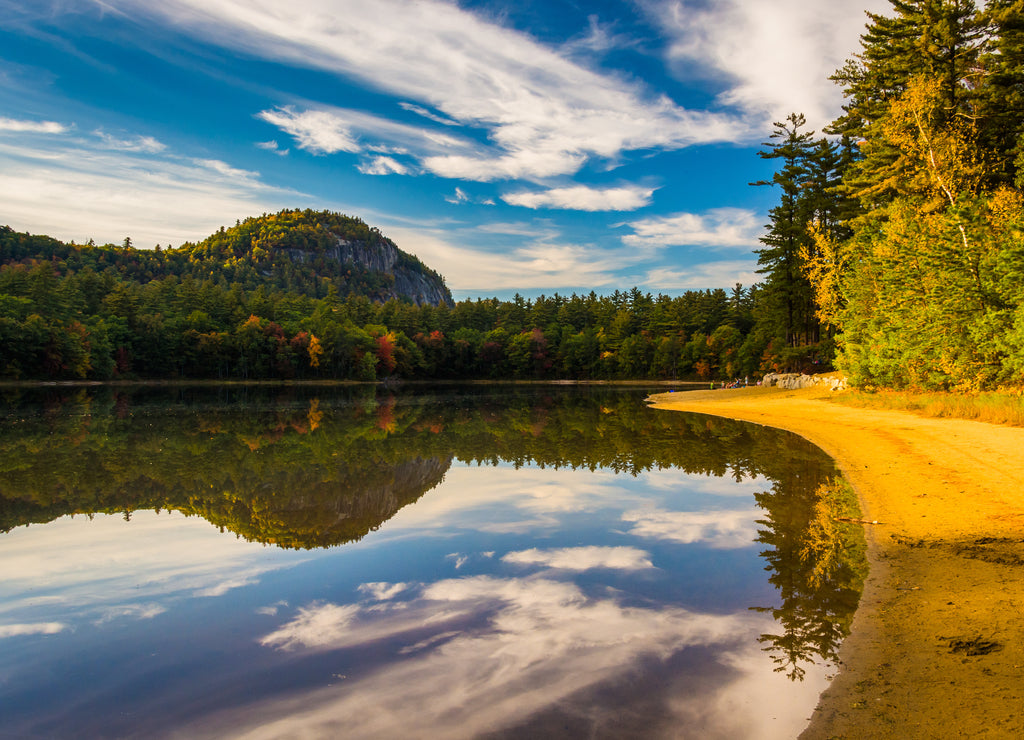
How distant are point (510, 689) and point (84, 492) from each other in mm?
12632

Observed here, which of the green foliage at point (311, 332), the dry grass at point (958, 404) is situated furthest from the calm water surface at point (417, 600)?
the green foliage at point (311, 332)

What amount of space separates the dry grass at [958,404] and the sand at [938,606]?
15.3ft

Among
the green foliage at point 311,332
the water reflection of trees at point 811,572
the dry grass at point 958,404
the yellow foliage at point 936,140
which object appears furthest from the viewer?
the green foliage at point 311,332

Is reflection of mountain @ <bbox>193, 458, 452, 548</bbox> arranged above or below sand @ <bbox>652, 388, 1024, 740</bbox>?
below

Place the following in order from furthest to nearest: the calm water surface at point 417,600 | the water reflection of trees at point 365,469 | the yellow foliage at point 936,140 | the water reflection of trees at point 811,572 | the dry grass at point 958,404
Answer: the yellow foliage at point 936,140, the dry grass at point 958,404, the water reflection of trees at point 365,469, the water reflection of trees at point 811,572, the calm water surface at point 417,600

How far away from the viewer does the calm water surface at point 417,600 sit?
16.0ft

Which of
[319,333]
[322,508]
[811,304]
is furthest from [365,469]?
[319,333]

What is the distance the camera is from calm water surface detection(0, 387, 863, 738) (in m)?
4.88

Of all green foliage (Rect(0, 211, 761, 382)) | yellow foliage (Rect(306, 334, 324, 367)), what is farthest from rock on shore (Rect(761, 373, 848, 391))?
yellow foliage (Rect(306, 334, 324, 367))

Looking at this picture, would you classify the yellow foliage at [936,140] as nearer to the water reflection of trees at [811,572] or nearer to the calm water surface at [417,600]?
the calm water surface at [417,600]

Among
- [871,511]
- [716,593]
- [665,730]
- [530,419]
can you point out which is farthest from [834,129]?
[665,730]

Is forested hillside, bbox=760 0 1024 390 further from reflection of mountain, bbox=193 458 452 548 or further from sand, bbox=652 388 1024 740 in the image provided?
reflection of mountain, bbox=193 458 452 548

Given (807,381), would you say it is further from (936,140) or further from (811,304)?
(936,140)

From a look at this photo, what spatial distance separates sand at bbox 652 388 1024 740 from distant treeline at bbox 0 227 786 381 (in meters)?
54.8
